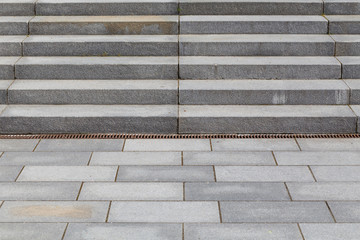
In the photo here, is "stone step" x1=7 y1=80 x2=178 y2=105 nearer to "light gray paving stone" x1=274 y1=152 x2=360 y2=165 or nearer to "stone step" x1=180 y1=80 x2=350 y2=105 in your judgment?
"stone step" x1=180 y1=80 x2=350 y2=105

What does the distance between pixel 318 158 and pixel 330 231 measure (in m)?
1.55

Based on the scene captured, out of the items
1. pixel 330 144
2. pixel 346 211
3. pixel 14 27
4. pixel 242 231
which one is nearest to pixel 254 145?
pixel 330 144

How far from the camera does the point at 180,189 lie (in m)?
5.45

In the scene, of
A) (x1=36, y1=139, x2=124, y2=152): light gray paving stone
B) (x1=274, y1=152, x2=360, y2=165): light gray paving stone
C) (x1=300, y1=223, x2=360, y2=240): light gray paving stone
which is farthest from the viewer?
(x1=36, y1=139, x2=124, y2=152): light gray paving stone

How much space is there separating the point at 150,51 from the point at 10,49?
1937 millimetres

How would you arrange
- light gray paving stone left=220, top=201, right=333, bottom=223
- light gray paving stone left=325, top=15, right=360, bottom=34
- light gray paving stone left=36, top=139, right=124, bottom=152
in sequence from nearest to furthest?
light gray paving stone left=220, top=201, right=333, bottom=223 < light gray paving stone left=36, top=139, right=124, bottom=152 < light gray paving stone left=325, top=15, right=360, bottom=34

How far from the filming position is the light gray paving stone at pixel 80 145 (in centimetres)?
638

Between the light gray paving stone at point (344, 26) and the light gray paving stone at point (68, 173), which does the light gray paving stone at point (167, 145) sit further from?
the light gray paving stone at point (344, 26)

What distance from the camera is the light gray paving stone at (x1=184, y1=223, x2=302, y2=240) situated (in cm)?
461

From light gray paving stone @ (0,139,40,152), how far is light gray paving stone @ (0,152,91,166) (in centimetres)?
12

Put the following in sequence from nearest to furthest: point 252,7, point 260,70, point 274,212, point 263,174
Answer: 1. point 274,212
2. point 263,174
3. point 260,70
4. point 252,7

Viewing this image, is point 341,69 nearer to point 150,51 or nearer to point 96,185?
point 150,51

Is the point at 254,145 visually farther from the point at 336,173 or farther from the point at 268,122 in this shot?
the point at 336,173

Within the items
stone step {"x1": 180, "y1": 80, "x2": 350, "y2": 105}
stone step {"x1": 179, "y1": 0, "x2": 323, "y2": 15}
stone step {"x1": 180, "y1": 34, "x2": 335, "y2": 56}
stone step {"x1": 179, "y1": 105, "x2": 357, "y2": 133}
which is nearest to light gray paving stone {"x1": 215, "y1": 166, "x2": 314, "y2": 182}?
stone step {"x1": 179, "y1": 105, "x2": 357, "y2": 133}
